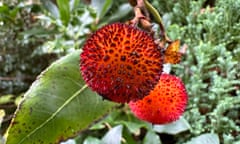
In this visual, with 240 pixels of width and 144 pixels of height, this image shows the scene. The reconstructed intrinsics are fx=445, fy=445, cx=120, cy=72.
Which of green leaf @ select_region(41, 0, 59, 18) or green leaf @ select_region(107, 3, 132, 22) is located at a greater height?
green leaf @ select_region(41, 0, 59, 18)

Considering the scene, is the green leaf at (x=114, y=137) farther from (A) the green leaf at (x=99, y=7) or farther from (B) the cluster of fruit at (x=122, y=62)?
(A) the green leaf at (x=99, y=7)

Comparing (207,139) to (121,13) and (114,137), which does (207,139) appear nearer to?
(114,137)

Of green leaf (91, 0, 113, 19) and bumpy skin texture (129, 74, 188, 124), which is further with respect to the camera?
green leaf (91, 0, 113, 19)

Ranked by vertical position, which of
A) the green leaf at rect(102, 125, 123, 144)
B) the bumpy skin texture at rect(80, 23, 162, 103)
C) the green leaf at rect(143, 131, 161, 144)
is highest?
the bumpy skin texture at rect(80, 23, 162, 103)

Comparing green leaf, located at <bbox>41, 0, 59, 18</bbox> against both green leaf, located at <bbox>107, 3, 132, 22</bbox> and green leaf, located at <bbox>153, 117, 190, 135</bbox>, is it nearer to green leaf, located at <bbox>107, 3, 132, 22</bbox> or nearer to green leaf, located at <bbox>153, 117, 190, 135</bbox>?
green leaf, located at <bbox>107, 3, 132, 22</bbox>

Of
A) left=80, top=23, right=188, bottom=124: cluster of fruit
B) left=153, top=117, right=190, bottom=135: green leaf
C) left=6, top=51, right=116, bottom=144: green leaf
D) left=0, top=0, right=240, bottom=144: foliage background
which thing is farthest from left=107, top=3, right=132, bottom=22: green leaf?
left=80, top=23, right=188, bottom=124: cluster of fruit

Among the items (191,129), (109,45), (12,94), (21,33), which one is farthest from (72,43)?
(109,45)

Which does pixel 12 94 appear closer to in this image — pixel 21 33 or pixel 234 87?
pixel 21 33

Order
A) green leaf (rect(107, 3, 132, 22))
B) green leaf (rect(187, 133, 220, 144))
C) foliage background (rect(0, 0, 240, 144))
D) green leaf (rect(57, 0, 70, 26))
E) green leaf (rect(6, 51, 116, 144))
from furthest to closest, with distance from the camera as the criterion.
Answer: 1. green leaf (rect(107, 3, 132, 22))
2. green leaf (rect(57, 0, 70, 26))
3. foliage background (rect(0, 0, 240, 144))
4. green leaf (rect(187, 133, 220, 144))
5. green leaf (rect(6, 51, 116, 144))

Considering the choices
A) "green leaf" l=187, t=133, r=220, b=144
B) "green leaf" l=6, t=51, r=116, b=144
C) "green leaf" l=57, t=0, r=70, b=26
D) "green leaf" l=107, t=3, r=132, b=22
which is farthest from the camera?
"green leaf" l=107, t=3, r=132, b=22
